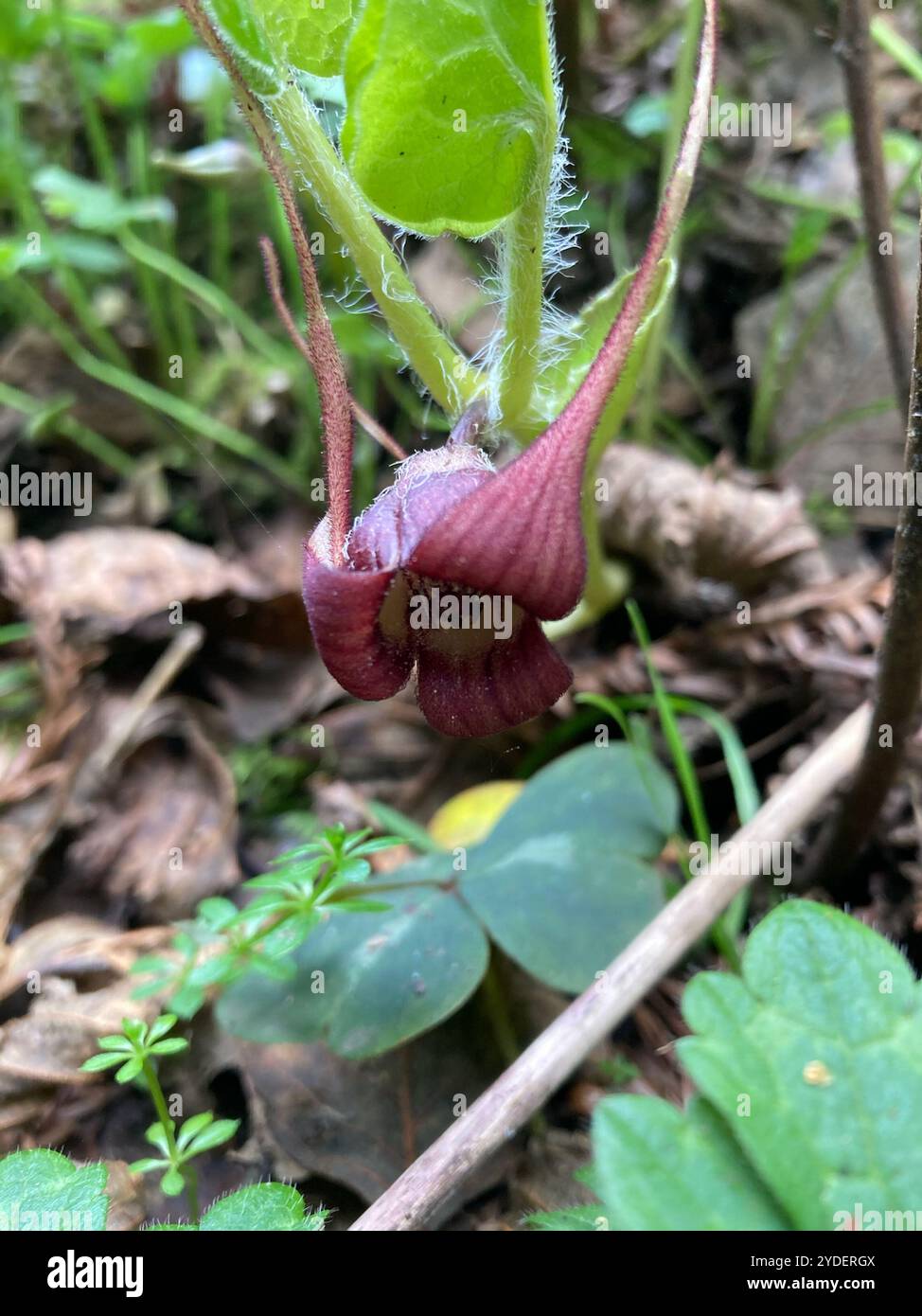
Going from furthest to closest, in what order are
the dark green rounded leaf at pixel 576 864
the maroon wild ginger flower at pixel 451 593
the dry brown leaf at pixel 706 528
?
the dry brown leaf at pixel 706 528, the dark green rounded leaf at pixel 576 864, the maroon wild ginger flower at pixel 451 593

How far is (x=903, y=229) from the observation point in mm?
1800

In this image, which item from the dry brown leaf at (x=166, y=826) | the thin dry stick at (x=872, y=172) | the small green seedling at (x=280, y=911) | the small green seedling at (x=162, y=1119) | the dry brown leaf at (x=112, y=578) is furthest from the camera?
the dry brown leaf at (x=112, y=578)

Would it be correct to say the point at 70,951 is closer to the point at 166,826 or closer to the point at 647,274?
the point at 166,826

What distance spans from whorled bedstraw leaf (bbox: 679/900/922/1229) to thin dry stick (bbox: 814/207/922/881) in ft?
1.07

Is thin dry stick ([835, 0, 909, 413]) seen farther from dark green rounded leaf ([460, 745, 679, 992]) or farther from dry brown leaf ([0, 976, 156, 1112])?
dry brown leaf ([0, 976, 156, 1112])

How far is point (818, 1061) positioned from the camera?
0.72 m

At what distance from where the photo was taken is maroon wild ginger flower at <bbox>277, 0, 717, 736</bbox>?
78cm

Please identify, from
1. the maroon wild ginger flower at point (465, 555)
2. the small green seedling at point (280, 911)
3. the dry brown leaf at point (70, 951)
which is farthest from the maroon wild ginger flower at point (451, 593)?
the dry brown leaf at point (70, 951)

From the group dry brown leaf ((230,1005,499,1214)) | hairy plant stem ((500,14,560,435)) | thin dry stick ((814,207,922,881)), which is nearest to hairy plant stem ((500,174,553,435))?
hairy plant stem ((500,14,560,435))

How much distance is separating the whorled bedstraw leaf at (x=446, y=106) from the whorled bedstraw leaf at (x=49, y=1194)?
3.13ft

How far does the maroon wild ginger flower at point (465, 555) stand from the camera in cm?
78

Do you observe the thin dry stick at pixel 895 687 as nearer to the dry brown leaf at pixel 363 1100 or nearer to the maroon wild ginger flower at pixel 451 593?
the maroon wild ginger flower at pixel 451 593
